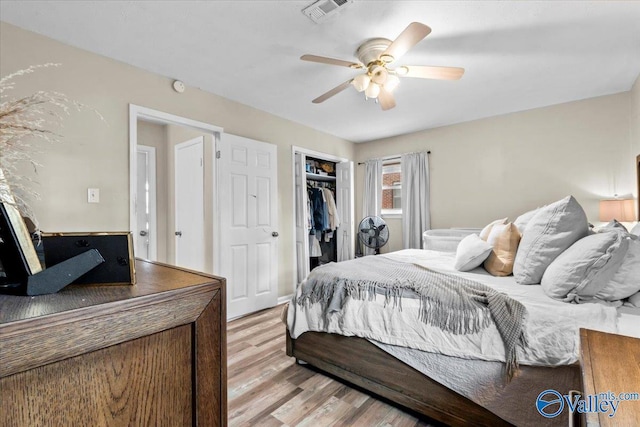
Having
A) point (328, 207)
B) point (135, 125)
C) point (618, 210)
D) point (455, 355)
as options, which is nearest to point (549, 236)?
point (455, 355)

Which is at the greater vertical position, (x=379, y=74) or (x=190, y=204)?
(x=379, y=74)

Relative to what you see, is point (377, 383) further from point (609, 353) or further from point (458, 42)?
point (458, 42)

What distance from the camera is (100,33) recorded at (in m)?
2.02

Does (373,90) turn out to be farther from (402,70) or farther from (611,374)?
(611,374)

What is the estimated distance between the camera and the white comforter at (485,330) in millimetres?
1288

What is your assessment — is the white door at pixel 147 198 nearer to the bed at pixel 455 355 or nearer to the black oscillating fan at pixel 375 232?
the bed at pixel 455 355

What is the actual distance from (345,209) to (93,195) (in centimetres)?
327

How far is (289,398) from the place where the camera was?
1813mm

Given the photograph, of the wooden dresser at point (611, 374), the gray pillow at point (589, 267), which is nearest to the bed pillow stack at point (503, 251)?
the gray pillow at point (589, 267)

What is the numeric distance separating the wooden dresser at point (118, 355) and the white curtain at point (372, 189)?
13.9 ft

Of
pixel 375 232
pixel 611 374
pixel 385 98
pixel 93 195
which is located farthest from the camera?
pixel 375 232

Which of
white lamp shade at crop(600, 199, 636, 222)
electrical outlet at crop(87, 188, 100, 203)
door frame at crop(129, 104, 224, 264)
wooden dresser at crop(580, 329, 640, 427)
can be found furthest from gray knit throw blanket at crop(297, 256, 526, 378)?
white lamp shade at crop(600, 199, 636, 222)

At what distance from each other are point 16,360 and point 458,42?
2640 millimetres

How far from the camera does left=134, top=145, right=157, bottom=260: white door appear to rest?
375 centimetres
